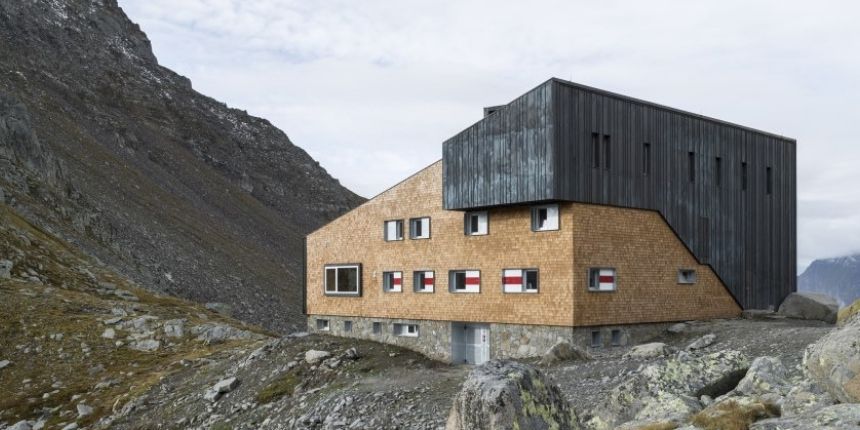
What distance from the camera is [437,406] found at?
28453mm

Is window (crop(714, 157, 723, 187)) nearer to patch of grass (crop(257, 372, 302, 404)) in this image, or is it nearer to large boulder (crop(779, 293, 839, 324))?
large boulder (crop(779, 293, 839, 324))

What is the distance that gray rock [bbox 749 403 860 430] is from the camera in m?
13.9

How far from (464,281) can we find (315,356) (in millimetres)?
7579

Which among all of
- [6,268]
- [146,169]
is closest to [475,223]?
[6,268]

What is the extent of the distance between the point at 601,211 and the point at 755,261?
12.5m

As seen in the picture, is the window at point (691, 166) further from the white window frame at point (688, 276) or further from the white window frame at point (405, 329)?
the white window frame at point (405, 329)

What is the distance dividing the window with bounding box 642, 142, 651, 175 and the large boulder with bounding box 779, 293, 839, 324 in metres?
11.5

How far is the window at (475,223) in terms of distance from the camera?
39.1m

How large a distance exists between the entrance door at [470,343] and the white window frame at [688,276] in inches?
365

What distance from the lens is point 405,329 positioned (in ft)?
140

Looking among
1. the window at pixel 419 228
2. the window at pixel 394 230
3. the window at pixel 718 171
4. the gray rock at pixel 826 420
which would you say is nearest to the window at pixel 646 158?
the window at pixel 718 171

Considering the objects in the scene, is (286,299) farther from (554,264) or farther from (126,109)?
(554,264)

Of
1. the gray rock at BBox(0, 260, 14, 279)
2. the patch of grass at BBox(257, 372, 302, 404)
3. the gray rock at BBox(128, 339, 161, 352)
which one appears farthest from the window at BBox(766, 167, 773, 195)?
the gray rock at BBox(0, 260, 14, 279)

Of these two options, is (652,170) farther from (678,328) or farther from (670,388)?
(670,388)
